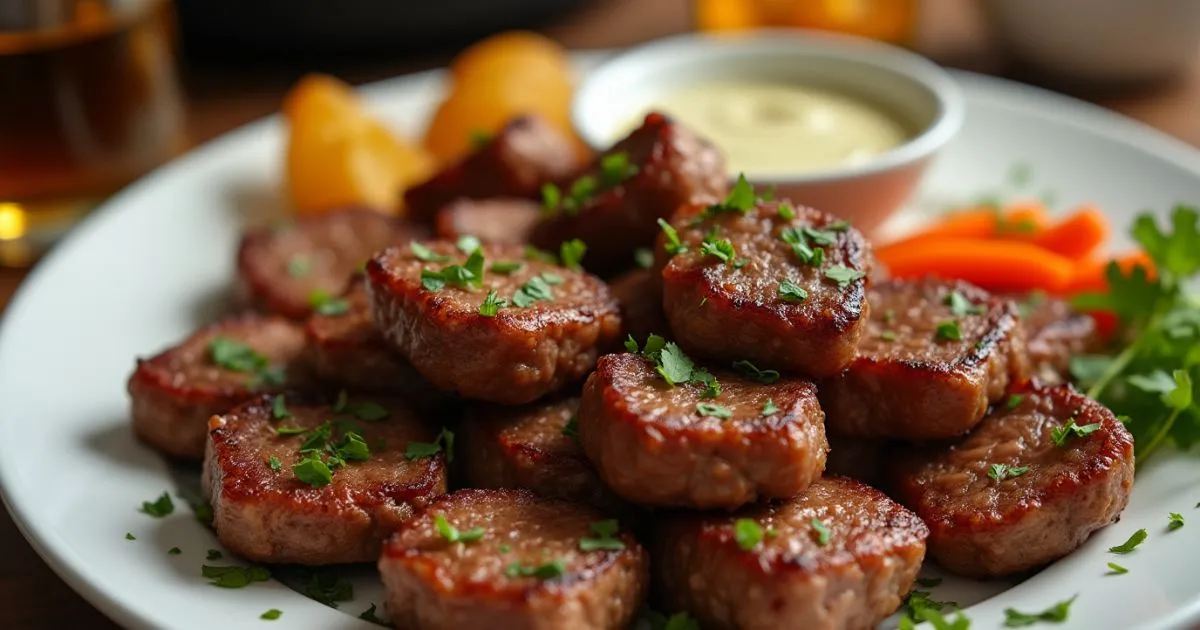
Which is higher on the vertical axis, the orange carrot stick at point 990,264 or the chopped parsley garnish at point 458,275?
the chopped parsley garnish at point 458,275

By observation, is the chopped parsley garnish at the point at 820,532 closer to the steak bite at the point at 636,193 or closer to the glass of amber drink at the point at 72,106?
the steak bite at the point at 636,193

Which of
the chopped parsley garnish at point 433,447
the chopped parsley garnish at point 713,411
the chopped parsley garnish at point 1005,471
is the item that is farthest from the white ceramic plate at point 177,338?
the chopped parsley garnish at point 713,411

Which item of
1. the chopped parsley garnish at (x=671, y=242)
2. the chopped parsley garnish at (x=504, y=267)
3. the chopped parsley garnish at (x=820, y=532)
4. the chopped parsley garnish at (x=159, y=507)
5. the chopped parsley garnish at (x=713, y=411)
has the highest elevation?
the chopped parsley garnish at (x=671, y=242)

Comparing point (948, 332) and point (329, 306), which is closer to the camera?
point (948, 332)

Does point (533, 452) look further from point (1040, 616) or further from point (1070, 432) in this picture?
point (1070, 432)

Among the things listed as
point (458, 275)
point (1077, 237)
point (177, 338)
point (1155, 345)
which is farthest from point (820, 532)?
point (177, 338)
